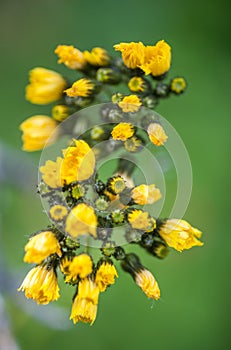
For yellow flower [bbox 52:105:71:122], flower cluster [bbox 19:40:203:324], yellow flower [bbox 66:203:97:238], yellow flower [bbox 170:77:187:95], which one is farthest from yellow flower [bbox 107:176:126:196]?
yellow flower [bbox 170:77:187:95]

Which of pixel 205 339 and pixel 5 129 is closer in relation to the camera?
pixel 205 339

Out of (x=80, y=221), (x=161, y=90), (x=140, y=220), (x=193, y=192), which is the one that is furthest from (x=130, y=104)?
(x=193, y=192)

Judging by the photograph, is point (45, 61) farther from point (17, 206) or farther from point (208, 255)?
point (208, 255)

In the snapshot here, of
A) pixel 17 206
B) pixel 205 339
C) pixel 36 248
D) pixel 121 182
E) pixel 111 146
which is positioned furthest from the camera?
pixel 17 206

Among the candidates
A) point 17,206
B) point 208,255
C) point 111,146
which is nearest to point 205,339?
point 208,255

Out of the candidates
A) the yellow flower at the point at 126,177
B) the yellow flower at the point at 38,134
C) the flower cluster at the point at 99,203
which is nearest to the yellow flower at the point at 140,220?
the flower cluster at the point at 99,203

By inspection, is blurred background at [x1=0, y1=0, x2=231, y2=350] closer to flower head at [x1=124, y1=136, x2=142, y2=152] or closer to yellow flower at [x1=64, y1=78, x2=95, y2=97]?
yellow flower at [x1=64, y1=78, x2=95, y2=97]

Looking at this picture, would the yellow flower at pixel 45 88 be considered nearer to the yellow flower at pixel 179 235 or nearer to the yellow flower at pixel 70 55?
the yellow flower at pixel 70 55
